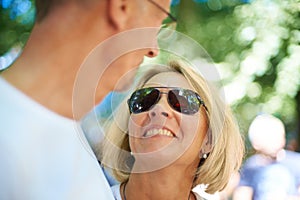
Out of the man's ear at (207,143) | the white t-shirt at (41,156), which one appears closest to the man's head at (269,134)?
the man's ear at (207,143)

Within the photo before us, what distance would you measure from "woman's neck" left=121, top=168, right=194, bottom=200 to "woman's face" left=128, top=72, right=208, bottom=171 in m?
0.03

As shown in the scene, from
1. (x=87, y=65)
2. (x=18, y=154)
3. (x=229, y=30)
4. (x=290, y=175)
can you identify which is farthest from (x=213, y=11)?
(x=18, y=154)

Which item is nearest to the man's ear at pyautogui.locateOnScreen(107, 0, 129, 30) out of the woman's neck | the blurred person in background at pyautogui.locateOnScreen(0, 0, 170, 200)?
the blurred person in background at pyautogui.locateOnScreen(0, 0, 170, 200)

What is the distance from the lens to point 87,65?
7.04 ft

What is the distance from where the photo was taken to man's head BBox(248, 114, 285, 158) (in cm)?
222

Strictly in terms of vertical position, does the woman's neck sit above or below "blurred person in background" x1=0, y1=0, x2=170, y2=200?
below

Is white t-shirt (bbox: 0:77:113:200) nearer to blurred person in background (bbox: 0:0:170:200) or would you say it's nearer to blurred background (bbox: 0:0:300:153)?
blurred person in background (bbox: 0:0:170:200)

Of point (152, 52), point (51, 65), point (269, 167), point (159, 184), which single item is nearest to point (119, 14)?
point (152, 52)

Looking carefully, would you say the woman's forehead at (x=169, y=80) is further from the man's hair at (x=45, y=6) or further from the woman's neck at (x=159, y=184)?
the man's hair at (x=45, y=6)

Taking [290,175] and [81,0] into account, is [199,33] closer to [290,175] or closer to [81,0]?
[81,0]

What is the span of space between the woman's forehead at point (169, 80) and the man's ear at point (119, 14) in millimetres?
214

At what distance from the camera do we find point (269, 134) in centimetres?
224

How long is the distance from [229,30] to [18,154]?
32.0 inches

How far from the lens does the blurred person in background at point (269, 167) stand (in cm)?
220
